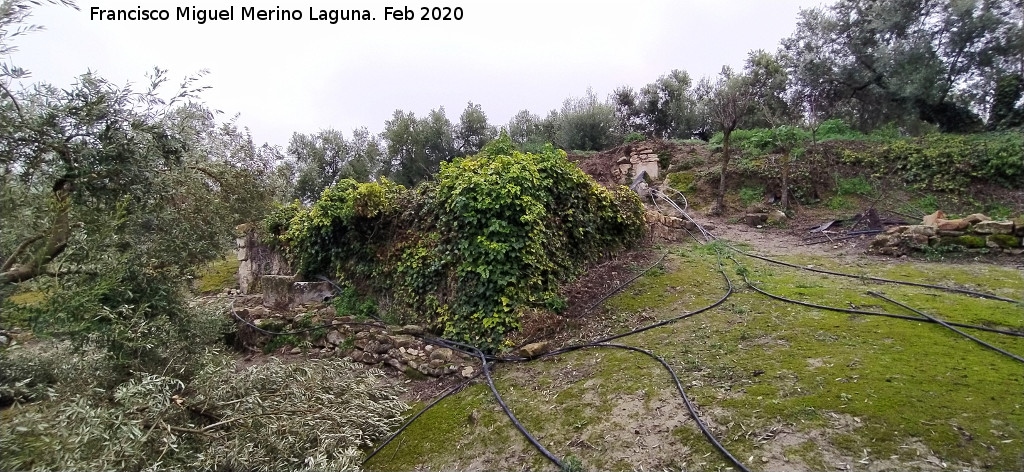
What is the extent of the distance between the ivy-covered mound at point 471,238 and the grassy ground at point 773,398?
940mm

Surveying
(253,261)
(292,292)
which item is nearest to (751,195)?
(292,292)

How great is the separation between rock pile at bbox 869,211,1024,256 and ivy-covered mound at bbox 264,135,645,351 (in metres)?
4.08

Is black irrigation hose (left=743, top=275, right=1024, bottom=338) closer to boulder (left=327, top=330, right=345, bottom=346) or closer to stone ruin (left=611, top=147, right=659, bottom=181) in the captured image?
boulder (left=327, top=330, right=345, bottom=346)

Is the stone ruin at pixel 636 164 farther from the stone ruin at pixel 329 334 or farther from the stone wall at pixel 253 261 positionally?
the stone ruin at pixel 329 334

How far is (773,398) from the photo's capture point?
3404 mm

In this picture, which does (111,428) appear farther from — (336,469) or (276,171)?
(276,171)

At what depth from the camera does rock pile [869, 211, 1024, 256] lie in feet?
23.2

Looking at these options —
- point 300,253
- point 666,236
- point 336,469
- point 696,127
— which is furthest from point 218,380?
point 696,127

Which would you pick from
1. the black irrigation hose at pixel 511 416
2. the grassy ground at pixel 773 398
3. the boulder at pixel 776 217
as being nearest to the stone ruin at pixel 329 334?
the black irrigation hose at pixel 511 416

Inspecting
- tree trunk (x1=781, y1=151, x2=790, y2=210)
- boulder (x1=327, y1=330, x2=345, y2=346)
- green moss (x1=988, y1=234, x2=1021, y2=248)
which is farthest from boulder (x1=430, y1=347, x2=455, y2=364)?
tree trunk (x1=781, y1=151, x2=790, y2=210)

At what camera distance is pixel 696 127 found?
76.0 feet

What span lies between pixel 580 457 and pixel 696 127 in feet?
74.0

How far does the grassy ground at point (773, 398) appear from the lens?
284cm

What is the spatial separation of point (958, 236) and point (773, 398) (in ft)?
21.5
